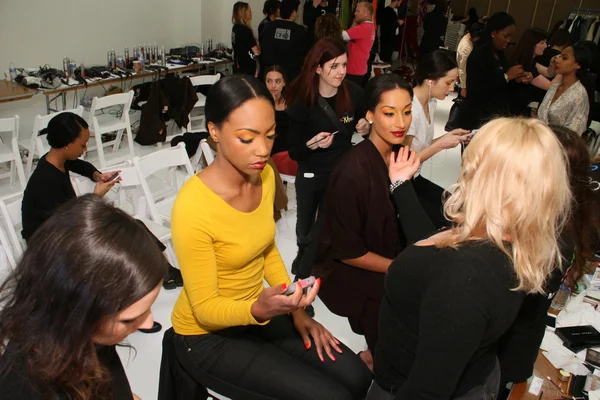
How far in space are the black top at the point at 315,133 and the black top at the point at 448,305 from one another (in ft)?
5.41

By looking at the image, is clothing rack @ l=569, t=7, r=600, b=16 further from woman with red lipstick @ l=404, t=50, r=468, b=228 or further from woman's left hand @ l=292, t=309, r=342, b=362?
woman's left hand @ l=292, t=309, r=342, b=362

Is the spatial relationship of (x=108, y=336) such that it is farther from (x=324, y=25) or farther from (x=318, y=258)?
(x=324, y=25)

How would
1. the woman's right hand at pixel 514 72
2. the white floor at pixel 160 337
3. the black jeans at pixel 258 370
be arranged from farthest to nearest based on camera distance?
the woman's right hand at pixel 514 72, the white floor at pixel 160 337, the black jeans at pixel 258 370

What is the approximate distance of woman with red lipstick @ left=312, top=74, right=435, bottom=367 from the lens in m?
1.71

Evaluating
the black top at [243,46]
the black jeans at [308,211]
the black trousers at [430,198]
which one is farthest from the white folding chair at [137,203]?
the black top at [243,46]

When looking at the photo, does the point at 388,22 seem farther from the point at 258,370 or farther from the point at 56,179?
the point at 258,370

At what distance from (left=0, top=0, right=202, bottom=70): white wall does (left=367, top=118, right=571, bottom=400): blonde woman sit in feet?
18.2

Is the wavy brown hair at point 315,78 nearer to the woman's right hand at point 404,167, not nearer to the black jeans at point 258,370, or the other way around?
the woman's right hand at point 404,167

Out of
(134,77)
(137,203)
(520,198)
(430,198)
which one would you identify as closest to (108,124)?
(134,77)

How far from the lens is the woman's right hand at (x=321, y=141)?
8.46 ft

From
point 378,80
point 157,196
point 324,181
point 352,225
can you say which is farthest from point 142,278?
point 157,196

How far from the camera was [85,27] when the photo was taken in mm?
5738

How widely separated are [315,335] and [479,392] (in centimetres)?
51

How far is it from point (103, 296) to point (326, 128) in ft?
6.40
